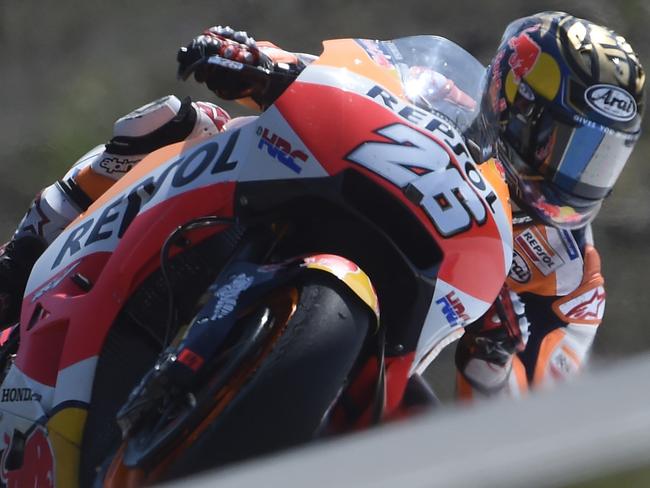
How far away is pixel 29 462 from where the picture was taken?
7.46 ft

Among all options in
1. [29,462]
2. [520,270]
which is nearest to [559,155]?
[520,270]

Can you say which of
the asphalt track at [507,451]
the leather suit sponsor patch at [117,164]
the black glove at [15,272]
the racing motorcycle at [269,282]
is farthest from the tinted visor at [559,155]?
the asphalt track at [507,451]

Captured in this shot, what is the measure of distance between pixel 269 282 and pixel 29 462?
0.66 metres

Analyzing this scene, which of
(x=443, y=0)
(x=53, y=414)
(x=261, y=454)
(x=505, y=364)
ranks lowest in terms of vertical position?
(x=505, y=364)

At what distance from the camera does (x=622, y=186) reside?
4836 mm

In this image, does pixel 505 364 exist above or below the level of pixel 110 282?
below

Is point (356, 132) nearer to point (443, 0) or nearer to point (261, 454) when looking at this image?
point (261, 454)

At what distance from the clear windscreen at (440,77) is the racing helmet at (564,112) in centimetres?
17

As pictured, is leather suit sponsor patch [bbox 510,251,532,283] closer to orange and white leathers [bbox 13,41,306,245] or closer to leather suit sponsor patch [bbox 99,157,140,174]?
orange and white leathers [bbox 13,41,306,245]

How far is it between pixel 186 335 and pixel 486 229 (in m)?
0.54

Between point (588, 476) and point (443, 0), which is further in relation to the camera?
point (443, 0)

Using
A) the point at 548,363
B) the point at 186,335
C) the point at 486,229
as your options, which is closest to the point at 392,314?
the point at 486,229

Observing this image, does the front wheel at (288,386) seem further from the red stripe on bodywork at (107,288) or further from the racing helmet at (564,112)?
the racing helmet at (564,112)

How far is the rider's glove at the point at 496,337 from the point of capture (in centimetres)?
312
